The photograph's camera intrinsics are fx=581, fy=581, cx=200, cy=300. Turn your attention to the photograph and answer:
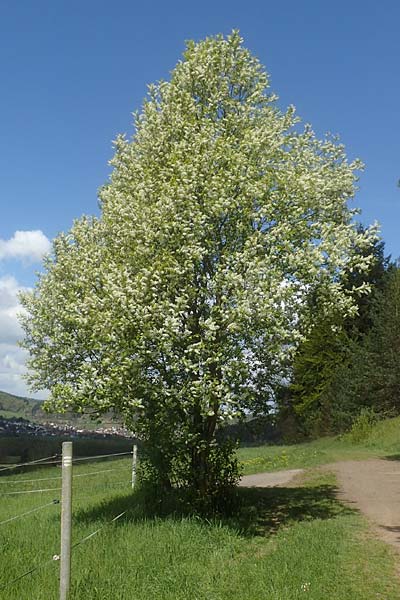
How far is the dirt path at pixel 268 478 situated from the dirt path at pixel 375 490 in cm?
192

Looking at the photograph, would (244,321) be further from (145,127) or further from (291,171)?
(145,127)

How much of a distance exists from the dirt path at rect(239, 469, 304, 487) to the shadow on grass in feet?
11.8

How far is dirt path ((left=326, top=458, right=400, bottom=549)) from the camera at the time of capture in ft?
47.3

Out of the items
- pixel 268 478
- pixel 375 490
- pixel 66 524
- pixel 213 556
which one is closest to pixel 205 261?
pixel 213 556

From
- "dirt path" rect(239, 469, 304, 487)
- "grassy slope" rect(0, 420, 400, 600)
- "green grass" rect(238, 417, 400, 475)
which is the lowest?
"grassy slope" rect(0, 420, 400, 600)

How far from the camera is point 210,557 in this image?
11195 mm

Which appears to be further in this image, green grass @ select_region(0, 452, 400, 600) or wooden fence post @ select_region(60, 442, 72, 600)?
green grass @ select_region(0, 452, 400, 600)

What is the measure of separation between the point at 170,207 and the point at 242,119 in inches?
159

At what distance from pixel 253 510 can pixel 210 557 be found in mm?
4572

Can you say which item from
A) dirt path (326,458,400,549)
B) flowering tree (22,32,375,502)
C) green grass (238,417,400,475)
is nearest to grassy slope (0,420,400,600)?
dirt path (326,458,400,549)

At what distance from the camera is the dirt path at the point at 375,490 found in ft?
47.3

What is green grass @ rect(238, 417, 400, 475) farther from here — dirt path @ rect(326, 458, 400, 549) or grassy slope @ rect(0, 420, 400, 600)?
grassy slope @ rect(0, 420, 400, 600)

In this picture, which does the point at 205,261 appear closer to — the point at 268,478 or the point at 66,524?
the point at 66,524

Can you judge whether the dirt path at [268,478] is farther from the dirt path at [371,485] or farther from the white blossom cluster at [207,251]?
the white blossom cluster at [207,251]
